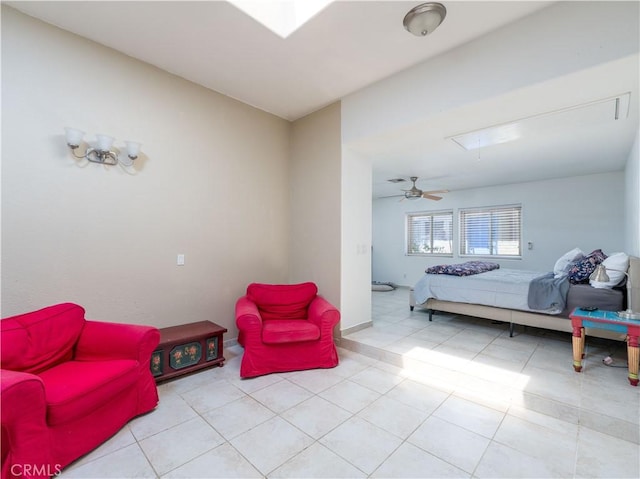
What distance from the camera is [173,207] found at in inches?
118

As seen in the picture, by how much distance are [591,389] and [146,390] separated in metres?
3.39

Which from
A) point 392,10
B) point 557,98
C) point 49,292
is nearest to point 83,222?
point 49,292

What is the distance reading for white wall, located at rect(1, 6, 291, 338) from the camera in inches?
86.6

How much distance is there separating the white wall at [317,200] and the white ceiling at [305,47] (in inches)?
11.9

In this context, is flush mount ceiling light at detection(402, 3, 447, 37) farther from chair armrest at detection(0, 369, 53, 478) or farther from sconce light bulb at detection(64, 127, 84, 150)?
chair armrest at detection(0, 369, 53, 478)

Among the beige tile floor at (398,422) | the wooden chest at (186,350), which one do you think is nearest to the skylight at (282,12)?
the wooden chest at (186,350)

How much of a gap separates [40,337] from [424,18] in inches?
134

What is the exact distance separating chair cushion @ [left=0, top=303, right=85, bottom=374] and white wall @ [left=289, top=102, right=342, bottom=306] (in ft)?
7.76

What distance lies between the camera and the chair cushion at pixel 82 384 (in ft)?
4.99

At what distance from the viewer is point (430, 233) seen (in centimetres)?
744

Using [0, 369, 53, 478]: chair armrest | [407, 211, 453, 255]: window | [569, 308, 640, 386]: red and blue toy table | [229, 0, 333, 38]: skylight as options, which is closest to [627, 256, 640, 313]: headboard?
[569, 308, 640, 386]: red and blue toy table

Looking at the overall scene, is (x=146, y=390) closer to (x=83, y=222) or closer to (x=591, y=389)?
(x=83, y=222)

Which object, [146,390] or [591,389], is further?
[591,389]

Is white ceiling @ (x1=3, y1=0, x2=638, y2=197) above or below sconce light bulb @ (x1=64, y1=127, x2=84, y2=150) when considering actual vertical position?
above
